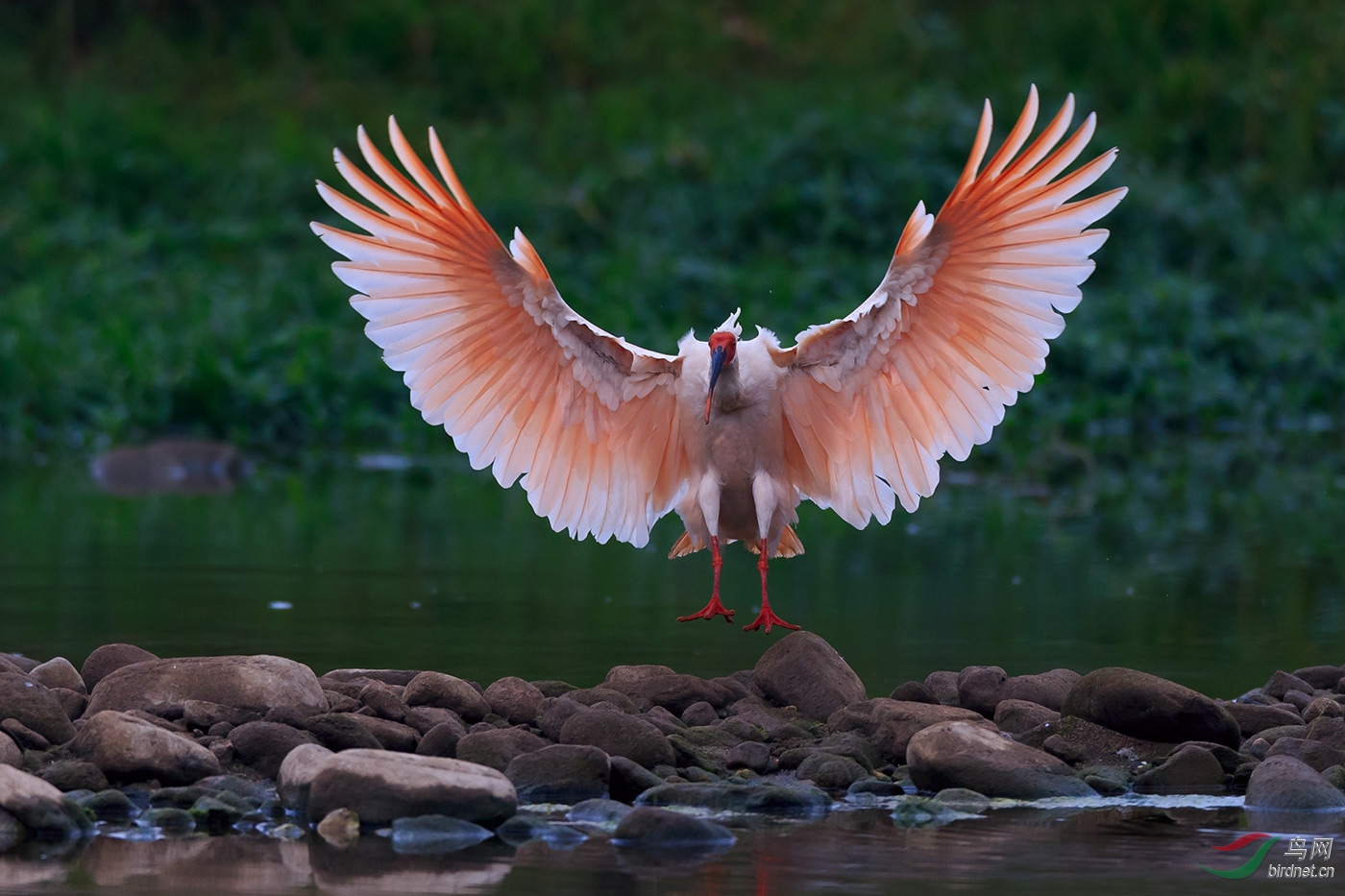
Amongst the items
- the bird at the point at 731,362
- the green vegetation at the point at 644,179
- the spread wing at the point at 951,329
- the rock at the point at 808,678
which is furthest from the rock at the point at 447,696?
the green vegetation at the point at 644,179

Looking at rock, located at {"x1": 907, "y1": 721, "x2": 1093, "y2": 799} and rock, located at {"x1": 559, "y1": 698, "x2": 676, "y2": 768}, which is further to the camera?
rock, located at {"x1": 559, "y1": 698, "x2": 676, "y2": 768}

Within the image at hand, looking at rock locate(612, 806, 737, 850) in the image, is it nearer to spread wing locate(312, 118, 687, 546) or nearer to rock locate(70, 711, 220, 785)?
rock locate(70, 711, 220, 785)

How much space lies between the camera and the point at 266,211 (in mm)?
23500

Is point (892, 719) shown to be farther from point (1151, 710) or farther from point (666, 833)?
point (666, 833)

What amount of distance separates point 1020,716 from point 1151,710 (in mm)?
476

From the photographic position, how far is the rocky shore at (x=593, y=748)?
6055 mm

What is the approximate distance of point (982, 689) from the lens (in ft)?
24.6

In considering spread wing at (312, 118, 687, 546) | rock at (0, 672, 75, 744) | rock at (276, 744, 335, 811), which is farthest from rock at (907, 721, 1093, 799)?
rock at (0, 672, 75, 744)

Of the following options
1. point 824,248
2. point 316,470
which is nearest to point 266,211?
point 824,248

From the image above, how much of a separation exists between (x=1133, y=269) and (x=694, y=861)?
660 inches

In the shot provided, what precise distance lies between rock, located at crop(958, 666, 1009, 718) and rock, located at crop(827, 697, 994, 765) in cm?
17

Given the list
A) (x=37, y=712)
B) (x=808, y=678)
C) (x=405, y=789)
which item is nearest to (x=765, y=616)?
(x=808, y=678)

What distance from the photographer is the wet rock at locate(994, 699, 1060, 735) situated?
280 inches

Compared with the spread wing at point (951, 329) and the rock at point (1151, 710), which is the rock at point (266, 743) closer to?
the spread wing at point (951, 329)
